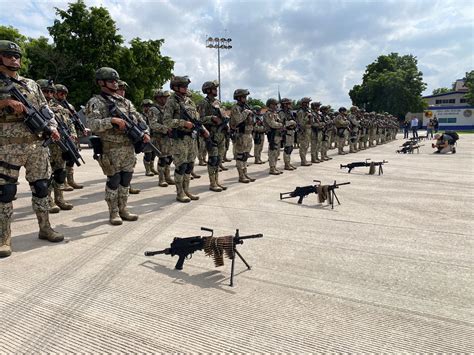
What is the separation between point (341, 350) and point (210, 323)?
0.94 metres

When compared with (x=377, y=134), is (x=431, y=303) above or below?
below

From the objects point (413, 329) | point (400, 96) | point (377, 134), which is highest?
point (400, 96)

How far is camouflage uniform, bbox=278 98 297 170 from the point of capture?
10445 millimetres

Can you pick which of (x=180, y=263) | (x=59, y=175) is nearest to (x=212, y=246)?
(x=180, y=263)

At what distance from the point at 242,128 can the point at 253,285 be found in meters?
6.13

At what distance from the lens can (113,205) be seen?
5.22 metres

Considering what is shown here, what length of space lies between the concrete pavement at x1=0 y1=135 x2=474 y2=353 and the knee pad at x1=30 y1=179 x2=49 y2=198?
624mm

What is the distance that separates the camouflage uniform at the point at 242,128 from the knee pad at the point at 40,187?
5.11 metres

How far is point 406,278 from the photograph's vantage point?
339 cm

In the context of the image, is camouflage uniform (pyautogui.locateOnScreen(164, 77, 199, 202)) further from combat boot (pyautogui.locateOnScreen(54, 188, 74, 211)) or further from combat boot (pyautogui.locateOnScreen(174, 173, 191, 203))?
combat boot (pyautogui.locateOnScreen(54, 188, 74, 211))

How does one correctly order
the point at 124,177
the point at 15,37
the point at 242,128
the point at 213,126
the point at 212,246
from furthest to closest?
the point at 15,37
the point at 242,128
the point at 213,126
the point at 124,177
the point at 212,246

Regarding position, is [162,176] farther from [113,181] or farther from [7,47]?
[7,47]

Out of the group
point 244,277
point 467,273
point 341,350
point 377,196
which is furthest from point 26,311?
point 377,196

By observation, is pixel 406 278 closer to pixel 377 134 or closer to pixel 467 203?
pixel 467 203
